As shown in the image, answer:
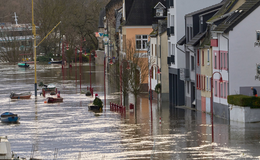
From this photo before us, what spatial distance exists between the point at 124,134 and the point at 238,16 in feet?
46.6

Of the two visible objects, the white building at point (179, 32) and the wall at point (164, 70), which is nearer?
the white building at point (179, 32)

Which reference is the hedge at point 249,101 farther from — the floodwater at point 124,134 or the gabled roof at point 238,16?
the gabled roof at point 238,16

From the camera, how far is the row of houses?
160 ft

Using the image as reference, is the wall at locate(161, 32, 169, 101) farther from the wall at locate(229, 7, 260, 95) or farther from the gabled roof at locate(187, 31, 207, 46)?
the wall at locate(229, 7, 260, 95)

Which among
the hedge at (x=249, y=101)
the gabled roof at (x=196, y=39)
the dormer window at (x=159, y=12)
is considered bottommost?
the hedge at (x=249, y=101)

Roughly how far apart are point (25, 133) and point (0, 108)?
20.1 metres

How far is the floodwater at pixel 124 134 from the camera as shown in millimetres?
35875

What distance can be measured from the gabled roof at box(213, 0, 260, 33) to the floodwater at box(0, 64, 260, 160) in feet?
25.6

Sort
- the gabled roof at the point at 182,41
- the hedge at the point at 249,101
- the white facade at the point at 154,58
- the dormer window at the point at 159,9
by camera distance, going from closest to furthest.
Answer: the hedge at the point at 249,101 < the gabled roof at the point at 182,41 < the white facade at the point at 154,58 < the dormer window at the point at 159,9

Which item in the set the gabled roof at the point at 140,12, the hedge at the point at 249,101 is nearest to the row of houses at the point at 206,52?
the hedge at the point at 249,101

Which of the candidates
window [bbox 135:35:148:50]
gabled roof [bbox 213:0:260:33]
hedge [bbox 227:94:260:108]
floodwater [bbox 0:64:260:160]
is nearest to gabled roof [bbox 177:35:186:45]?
floodwater [bbox 0:64:260:160]

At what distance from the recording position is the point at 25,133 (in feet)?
154

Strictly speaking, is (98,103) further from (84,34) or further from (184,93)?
(84,34)

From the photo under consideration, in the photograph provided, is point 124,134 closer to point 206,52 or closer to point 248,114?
point 248,114
